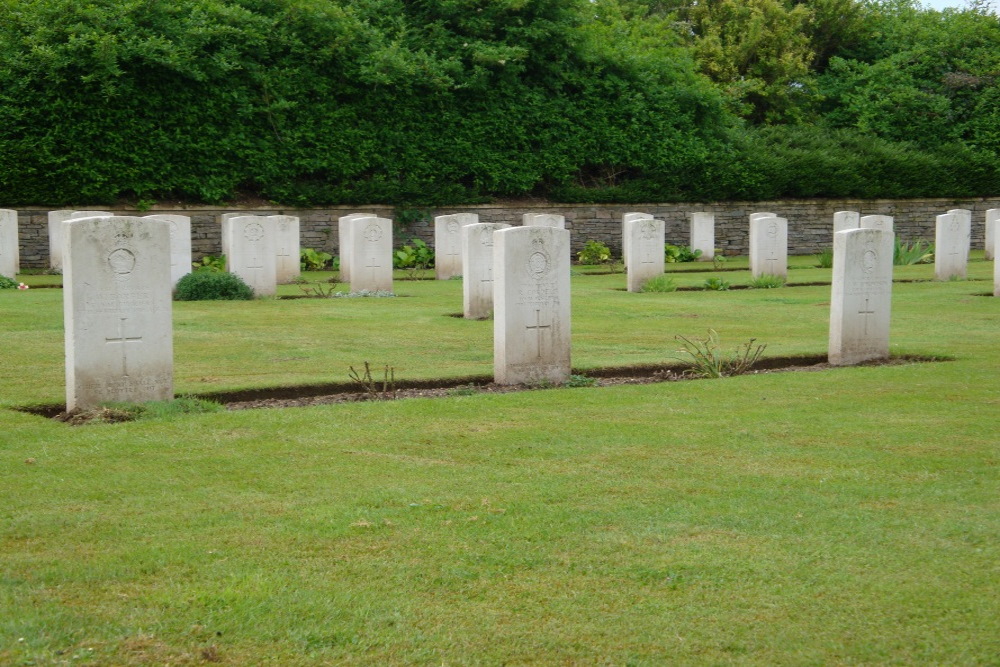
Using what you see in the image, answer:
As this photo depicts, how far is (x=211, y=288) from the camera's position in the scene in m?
15.6

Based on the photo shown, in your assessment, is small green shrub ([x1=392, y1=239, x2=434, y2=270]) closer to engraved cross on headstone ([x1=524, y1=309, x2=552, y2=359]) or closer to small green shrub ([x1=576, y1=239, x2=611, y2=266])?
small green shrub ([x1=576, y1=239, x2=611, y2=266])

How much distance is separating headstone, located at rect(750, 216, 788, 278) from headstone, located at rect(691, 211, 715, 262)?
6.66 m

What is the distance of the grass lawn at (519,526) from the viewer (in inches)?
143

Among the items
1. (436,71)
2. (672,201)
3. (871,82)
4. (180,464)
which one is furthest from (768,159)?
(180,464)

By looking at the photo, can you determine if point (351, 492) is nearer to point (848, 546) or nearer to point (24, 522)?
point (24, 522)

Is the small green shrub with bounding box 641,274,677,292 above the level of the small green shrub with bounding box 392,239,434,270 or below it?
below

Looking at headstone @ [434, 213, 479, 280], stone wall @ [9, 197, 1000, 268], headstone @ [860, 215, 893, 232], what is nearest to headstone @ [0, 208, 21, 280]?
stone wall @ [9, 197, 1000, 268]

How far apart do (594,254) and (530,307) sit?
55.2 ft

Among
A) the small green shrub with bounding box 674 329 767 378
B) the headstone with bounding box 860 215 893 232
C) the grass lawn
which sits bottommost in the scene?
the grass lawn

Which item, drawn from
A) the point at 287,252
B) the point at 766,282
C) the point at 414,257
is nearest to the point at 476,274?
the point at 766,282

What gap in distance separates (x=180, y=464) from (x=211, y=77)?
18795 mm

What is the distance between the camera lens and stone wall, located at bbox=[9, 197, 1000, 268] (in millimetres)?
22984

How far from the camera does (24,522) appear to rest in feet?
15.6

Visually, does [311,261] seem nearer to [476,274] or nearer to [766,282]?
[766,282]
